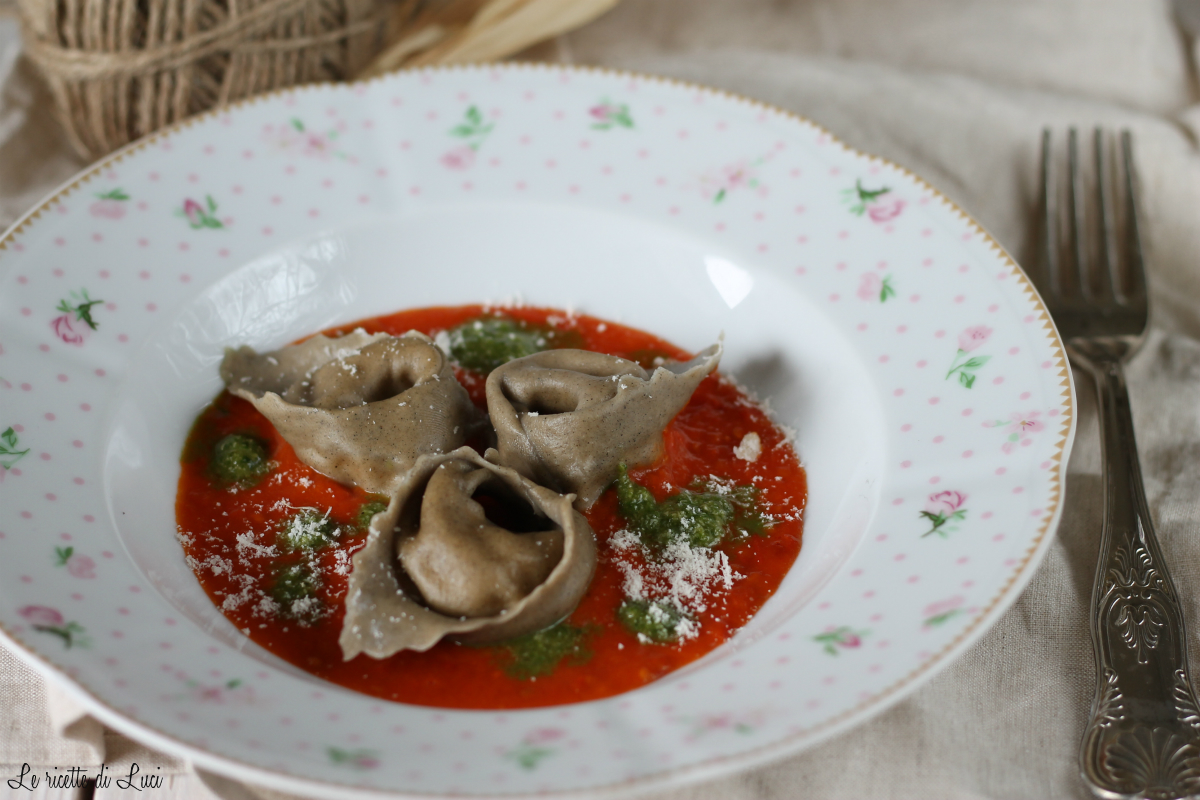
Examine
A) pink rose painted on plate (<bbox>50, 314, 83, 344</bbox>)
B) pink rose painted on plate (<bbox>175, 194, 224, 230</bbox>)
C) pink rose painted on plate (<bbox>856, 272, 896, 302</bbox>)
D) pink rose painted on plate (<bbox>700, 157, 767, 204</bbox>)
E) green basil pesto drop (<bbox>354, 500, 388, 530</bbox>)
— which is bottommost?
green basil pesto drop (<bbox>354, 500, 388, 530</bbox>)

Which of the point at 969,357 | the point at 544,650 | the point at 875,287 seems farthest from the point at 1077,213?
the point at 544,650

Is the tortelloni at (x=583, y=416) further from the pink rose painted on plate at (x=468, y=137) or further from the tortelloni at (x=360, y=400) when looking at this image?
the pink rose painted on plate at (x=468, y=137)

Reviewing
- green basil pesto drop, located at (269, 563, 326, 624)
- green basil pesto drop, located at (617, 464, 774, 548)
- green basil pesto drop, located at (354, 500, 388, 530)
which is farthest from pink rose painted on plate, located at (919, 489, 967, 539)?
green basil pesto drop, located at (269, 563, 326, 624)

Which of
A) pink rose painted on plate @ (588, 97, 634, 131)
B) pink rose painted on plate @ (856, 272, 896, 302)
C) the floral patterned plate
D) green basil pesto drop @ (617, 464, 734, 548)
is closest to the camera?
the floral patterned plate

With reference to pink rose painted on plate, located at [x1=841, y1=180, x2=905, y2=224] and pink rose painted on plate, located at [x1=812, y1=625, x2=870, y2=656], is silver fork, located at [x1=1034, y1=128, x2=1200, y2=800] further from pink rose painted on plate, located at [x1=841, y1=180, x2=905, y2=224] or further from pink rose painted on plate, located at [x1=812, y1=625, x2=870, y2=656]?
pink rose painted on plate, located at [x1=841, y1=180, x2=905, y2=224]

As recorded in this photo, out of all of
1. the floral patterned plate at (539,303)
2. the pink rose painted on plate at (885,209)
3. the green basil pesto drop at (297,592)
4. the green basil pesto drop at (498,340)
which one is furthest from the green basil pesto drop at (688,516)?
the pink rose painted on plate at (885,209)

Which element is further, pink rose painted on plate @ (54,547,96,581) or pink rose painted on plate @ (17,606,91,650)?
pink rose painted on plate @ (54,547,96,581)

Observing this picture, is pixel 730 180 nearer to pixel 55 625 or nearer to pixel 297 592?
pixel 297 592
